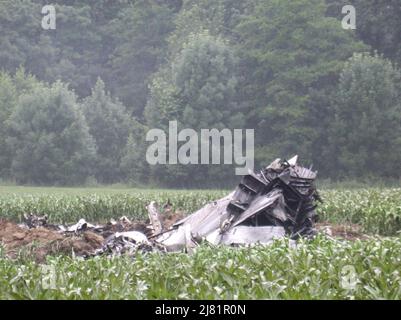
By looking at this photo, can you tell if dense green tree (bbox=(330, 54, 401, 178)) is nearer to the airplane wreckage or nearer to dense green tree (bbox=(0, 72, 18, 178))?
dense green tree (bbox=(0, 72, 18, 178))

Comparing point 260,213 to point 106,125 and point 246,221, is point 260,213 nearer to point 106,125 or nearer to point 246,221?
point 246,221

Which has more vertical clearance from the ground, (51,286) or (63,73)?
(63,73)

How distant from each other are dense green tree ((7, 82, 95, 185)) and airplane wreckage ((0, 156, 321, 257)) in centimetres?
3575

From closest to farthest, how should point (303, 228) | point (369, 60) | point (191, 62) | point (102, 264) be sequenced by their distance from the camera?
point (102, 264) → point (303, 228) → point (369, 60) → point (191, 62)

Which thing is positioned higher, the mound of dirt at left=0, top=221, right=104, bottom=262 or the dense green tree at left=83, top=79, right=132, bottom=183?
the dense green tree at left=83, top=79, right=132, bottom=183

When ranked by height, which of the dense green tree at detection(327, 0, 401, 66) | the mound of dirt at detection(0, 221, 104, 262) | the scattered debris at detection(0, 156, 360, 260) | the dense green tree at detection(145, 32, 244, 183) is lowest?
the mound of dirt at detection(0, 221, 104, 262)

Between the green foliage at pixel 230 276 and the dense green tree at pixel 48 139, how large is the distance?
44084 mm

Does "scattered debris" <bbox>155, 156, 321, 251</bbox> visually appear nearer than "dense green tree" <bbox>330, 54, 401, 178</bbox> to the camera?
Yes

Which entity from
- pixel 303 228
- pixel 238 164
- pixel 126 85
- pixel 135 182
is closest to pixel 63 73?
pixel 126 85

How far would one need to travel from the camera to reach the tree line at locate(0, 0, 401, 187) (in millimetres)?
50062

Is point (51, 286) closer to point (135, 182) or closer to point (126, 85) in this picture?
point (135, 182)

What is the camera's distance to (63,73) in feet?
223

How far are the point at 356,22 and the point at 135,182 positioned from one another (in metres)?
17.0

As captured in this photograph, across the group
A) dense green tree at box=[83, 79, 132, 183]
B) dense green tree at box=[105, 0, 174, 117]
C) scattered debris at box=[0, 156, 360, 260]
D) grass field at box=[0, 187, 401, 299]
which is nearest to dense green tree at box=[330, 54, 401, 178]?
dense green tree at box=[83, 79, 132, 183]
